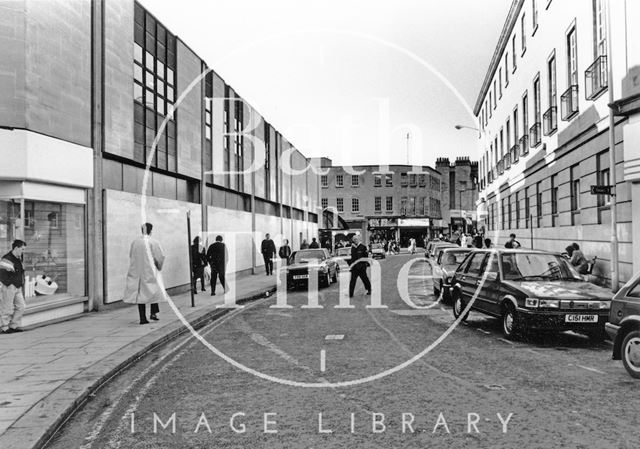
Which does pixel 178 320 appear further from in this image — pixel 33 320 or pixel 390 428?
pixel 390 428

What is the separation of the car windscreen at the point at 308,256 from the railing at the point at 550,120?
33.5 feet

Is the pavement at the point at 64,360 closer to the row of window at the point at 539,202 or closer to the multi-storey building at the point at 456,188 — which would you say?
the row of window at the point at 539,202

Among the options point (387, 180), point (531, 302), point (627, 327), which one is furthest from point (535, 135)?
point (387, 180)

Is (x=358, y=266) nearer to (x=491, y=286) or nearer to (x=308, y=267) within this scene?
(x=308, y=267)

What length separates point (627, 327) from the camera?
23.0 feet

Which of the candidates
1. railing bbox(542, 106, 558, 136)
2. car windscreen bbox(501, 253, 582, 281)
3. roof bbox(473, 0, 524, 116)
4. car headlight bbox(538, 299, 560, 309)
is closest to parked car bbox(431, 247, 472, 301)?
car windscreen bbox(501, 253, 582, 281)

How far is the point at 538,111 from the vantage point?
2548 centimetres

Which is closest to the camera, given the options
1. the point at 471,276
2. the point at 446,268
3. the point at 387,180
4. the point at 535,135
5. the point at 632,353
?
the point at 632,353

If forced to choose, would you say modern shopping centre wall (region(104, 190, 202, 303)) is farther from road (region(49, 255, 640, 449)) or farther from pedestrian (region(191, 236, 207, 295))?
road (region(49, 255, 640, 449))

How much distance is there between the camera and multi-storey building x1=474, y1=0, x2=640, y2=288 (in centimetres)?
1457

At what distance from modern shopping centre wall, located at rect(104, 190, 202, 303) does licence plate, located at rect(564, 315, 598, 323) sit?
10111 millimetres

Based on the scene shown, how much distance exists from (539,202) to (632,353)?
19802 millimetres

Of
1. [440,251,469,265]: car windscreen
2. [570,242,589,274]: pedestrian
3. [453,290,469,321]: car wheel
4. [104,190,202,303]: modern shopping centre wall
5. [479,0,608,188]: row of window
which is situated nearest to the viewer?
[453,290,469,321]: car wheel

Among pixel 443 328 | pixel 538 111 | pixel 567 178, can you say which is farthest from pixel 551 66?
pixel 443 328
